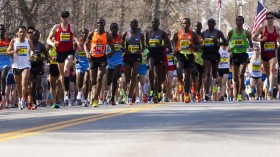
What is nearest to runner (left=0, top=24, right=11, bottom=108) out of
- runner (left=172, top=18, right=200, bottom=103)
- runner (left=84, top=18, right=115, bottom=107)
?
runner (left=84, top=18, right=115, bottom=107)

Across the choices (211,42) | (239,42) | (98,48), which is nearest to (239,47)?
(239,42)

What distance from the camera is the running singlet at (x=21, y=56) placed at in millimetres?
21828

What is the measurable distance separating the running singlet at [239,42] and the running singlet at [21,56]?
504 centimetres

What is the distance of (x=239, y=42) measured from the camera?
2334cm

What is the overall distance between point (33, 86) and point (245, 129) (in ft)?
38.1

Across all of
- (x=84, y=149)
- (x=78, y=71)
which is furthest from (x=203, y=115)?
(x=78, y=71)

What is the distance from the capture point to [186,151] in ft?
30.0

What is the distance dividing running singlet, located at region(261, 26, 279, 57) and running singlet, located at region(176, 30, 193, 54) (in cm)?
180

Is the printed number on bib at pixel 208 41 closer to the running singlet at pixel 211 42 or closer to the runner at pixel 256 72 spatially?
the running singlet at pixel 211 42

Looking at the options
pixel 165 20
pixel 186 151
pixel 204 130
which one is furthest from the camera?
pixel 165 20

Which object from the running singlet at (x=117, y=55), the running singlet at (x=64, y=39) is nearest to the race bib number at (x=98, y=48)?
the running singlet at (x=64, y=39)

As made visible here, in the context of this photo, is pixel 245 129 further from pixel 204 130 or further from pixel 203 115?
pixel 203 115

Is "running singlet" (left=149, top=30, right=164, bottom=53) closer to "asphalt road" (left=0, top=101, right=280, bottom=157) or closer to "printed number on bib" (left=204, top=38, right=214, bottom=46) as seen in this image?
"printed number on bib" (left=204, top=38, right=214, bottom=46)

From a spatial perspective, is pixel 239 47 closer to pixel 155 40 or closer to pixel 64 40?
pixel 155 40
